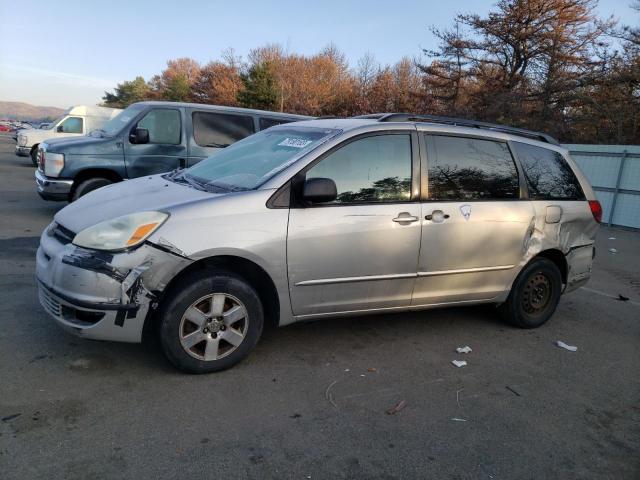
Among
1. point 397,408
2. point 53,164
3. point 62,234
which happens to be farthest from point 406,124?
point 53,164

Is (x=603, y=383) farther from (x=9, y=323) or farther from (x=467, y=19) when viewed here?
(x=467, y=19)

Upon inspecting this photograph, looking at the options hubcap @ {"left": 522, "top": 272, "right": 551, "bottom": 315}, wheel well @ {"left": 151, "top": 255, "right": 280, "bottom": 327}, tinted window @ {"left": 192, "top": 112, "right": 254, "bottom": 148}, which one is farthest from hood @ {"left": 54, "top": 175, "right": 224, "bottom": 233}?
tinted window @ {"left": 192, "top": 112, "right": 254, "bottom": 148}

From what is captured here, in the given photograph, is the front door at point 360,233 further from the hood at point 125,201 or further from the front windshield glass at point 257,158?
the hood at point 125,201

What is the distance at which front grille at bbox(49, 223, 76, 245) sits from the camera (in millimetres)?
3439

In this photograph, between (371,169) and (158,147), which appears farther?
(158,147)

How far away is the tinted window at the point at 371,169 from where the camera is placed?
3.86m

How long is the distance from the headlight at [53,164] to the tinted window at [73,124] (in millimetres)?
10826

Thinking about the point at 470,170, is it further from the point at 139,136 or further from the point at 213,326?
the point at 139,136

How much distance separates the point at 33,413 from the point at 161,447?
83 centimetres

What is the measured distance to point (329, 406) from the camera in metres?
3.27

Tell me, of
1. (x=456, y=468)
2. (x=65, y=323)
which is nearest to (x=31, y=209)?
(x=65, y=323)

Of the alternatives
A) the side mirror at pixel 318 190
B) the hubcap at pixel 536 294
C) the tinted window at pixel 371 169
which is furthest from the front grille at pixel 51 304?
the hubcap at pixel 536 294

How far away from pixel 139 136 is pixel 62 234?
5.06m

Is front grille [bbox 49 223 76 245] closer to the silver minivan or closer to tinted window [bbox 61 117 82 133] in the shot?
the silver minivan
